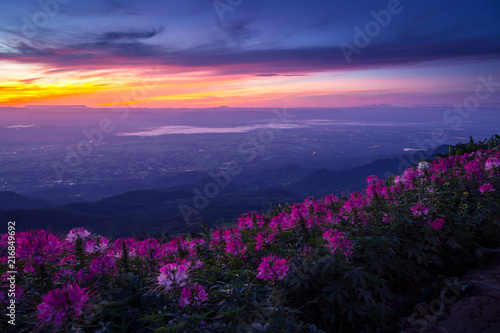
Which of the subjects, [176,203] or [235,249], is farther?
[176,203]

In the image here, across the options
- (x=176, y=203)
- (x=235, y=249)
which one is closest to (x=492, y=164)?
(x=235, y=249)

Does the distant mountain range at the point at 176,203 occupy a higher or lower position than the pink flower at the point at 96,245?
lower

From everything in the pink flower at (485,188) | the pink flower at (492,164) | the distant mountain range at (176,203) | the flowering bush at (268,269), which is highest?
the pink flower at (492,164)

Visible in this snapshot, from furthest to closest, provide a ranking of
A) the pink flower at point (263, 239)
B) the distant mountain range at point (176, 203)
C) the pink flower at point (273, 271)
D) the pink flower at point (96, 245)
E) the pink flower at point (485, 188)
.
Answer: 1. the distant mountain range at point (176, 203)
2. the pink flower at point (485, 188)
3. the pink flower at point (263, 239)
4. the pink flower at point (96, 245)
5. the pink flower at point (273, 271)

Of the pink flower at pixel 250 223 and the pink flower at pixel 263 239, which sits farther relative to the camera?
the pink flower at pixel 250 223

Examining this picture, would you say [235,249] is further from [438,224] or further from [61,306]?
[438,224]

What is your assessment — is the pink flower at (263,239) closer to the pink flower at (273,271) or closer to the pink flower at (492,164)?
the pink flower at (273,271)

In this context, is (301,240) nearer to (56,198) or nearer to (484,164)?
(484,164)

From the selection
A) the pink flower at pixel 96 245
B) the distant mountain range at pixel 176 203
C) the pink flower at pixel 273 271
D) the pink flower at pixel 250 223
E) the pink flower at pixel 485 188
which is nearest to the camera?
the pink flower at pixel 273 271

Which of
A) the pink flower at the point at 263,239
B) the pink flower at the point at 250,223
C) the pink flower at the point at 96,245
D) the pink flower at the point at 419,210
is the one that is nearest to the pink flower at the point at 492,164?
the pink flower at the point at 419,210
